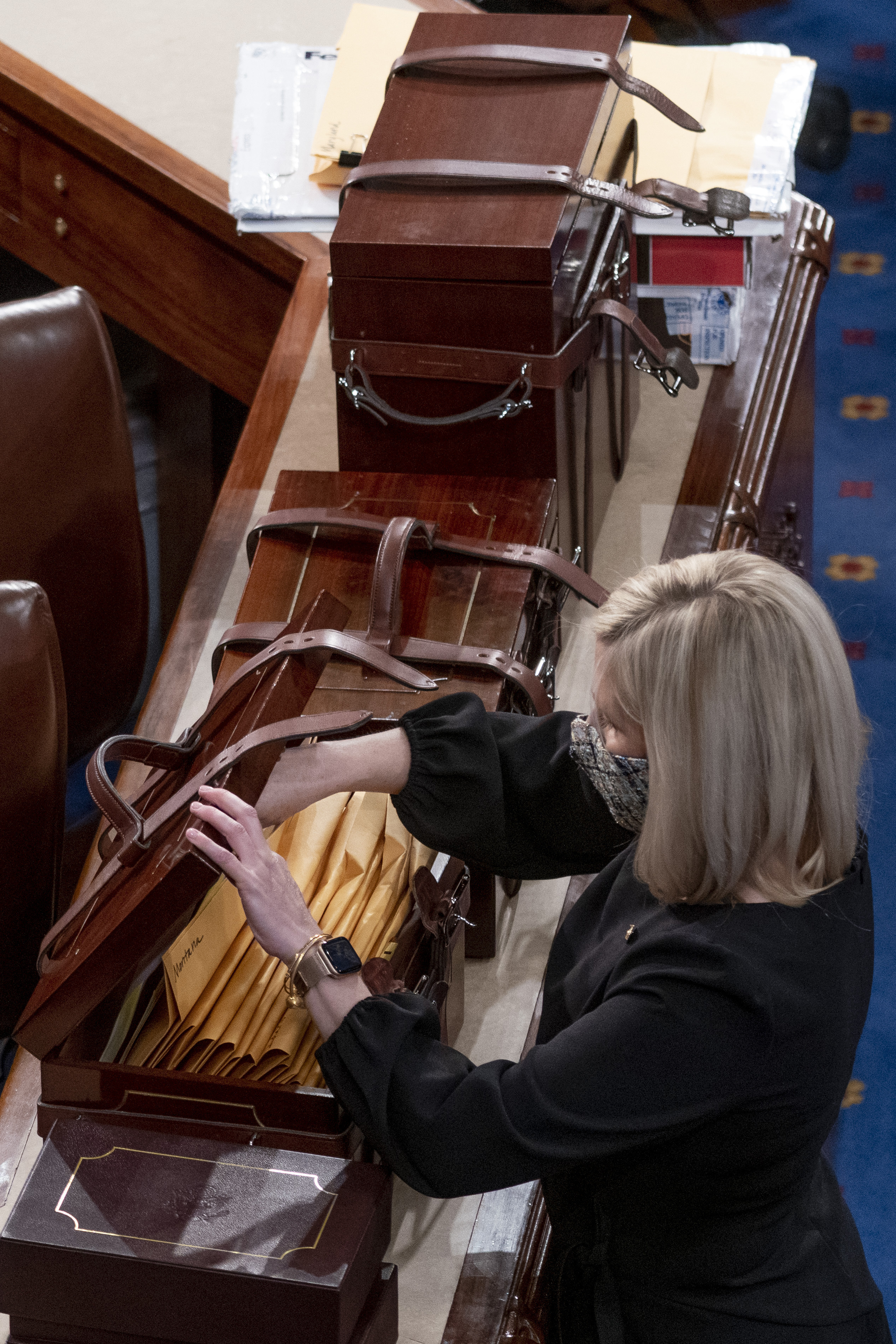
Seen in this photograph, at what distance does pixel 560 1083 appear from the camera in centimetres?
109

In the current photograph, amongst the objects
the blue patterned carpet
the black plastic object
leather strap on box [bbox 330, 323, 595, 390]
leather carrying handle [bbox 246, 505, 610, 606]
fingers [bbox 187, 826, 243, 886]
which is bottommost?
the blue patterned carpet

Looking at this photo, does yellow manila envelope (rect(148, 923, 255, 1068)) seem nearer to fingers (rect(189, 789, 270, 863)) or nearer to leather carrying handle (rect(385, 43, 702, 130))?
fingers (rect(189, 789, 270, 863))

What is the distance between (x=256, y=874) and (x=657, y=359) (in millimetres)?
976

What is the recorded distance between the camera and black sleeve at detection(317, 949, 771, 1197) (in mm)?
1075

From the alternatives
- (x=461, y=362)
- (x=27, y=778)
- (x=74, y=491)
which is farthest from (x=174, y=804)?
(x=74, y=491)

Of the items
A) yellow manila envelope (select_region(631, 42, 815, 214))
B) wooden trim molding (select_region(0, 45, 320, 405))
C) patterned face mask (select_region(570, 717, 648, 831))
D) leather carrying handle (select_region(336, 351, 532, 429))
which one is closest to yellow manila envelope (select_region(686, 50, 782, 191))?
yellow manila envelope (select_region(631, 42, 815, 214))

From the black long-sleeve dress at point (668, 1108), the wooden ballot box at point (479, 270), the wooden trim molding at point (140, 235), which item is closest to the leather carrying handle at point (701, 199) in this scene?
the wooden ballot box at point (479, 270)

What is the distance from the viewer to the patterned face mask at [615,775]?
1247mm

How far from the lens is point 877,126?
3.87 metres

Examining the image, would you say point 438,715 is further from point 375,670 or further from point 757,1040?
point 757,1040

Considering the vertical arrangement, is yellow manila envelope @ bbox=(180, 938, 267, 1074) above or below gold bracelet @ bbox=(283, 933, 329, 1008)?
below

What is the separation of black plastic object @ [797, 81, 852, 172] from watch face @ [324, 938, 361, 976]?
315 cm

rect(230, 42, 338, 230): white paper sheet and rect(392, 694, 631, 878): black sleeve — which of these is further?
rect(230, 42, 338, 230): white paper sheet

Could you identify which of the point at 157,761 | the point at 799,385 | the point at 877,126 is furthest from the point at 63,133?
the point at 877,126
